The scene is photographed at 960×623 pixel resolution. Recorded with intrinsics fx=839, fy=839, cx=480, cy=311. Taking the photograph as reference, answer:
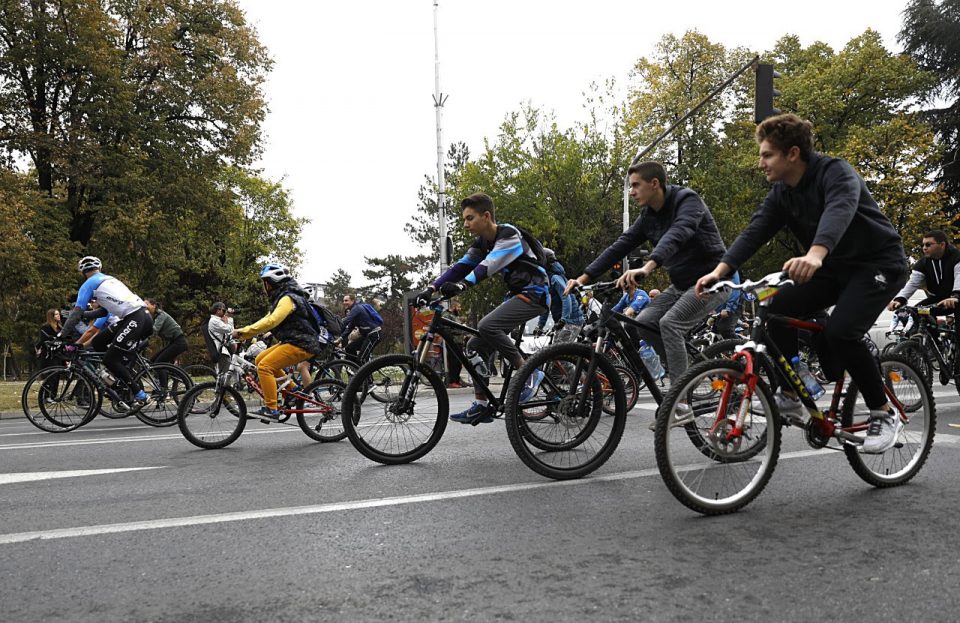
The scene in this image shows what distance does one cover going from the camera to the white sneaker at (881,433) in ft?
13.6

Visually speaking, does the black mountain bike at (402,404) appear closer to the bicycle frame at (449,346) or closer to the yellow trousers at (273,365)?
the bicycle frame at (449,346)

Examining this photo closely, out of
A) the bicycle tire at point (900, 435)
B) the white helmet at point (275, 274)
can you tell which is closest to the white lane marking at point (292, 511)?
the bicycle tire at point (900, 435)

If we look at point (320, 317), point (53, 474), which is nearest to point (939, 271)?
point (320, 317)

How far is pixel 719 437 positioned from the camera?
156 inches

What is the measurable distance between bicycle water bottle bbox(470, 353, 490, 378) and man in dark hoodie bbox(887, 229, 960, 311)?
15.4 ft

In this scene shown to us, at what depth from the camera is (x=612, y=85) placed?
1273 inches

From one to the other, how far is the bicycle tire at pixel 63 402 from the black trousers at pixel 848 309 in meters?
8.78

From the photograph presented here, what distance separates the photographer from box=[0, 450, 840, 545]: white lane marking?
12.9 ft

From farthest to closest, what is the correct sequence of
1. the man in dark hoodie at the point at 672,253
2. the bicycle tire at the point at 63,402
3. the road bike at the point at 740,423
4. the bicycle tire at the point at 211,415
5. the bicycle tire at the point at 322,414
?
1. the bicycle tire at the point at 63,402
2. the bicycle tire at the point at 322,414
3. the bicycle tire at the point at 211,415
4. the man in dark hoodie at the point at 672,253
5. the road bike at the point at 740,423

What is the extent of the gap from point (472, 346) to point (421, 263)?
62665 millimetres

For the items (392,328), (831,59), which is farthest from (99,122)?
(392,328)

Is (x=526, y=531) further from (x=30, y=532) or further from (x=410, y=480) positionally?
(x=30, y=532)

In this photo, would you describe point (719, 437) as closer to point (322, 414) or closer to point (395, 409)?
point (395, 409)

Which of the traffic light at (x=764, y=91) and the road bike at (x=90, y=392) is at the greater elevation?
the traffic light at (x=764, y=91)
